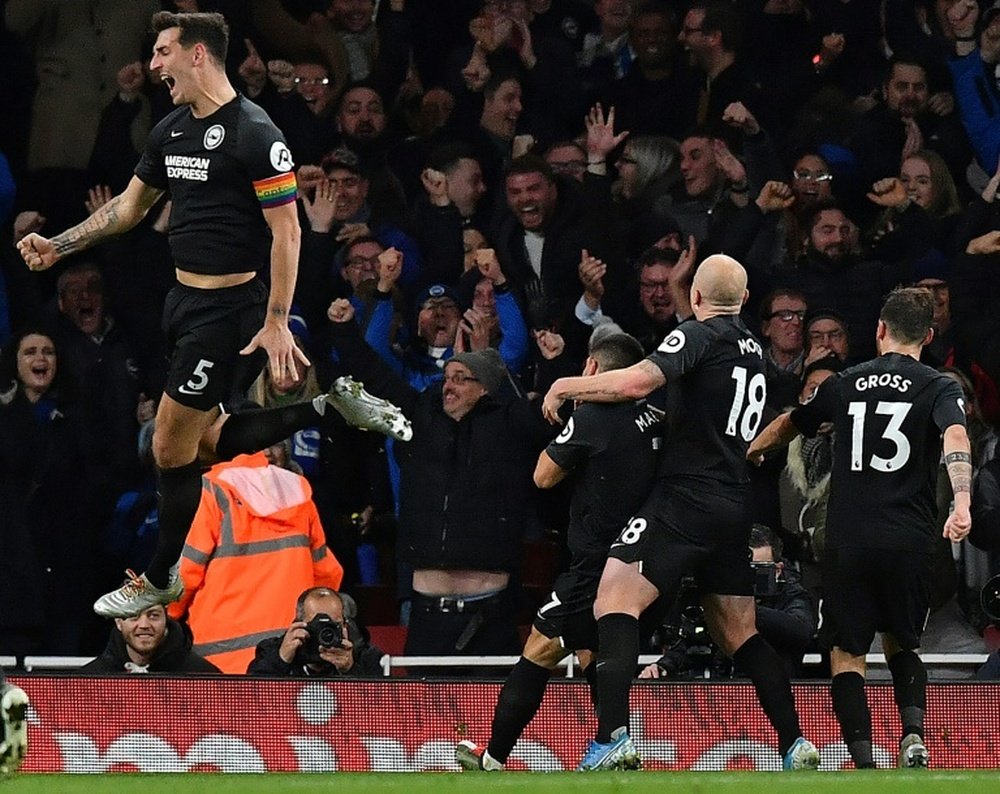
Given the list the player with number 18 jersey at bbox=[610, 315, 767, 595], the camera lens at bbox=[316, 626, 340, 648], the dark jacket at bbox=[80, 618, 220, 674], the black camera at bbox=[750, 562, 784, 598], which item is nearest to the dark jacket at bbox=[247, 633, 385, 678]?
the camera lens at bbox=[316, 626, 340, 648]

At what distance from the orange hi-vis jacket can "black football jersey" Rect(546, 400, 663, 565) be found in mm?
1979

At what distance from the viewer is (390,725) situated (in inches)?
364

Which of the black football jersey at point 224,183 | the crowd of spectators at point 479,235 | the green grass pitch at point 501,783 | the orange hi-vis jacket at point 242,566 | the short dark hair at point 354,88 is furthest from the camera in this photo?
the short dark hair at point 354,88

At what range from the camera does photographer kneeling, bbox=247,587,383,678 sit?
934cm

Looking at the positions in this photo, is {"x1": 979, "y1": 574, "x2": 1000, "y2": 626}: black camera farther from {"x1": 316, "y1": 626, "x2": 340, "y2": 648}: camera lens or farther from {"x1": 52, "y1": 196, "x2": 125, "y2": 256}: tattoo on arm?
{"x1": 52, "y1": 196, "x2": 125, "y2": 256}: tattoo on arm

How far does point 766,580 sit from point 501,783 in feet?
11.2

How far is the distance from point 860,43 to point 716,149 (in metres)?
1.39

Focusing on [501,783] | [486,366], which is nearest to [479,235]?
[486,366]

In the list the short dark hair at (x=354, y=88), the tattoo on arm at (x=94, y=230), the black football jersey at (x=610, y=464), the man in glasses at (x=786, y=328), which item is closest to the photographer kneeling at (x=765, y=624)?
the black football jersey at (x=610, y=464)

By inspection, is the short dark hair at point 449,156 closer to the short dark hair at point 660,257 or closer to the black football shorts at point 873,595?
the short dark hair at point 660,257

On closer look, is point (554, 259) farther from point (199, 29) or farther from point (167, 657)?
point (199, 29)

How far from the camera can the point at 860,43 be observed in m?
12.7

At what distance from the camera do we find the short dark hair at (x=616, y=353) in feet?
28.1

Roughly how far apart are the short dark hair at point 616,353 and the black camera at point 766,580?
1.37m
